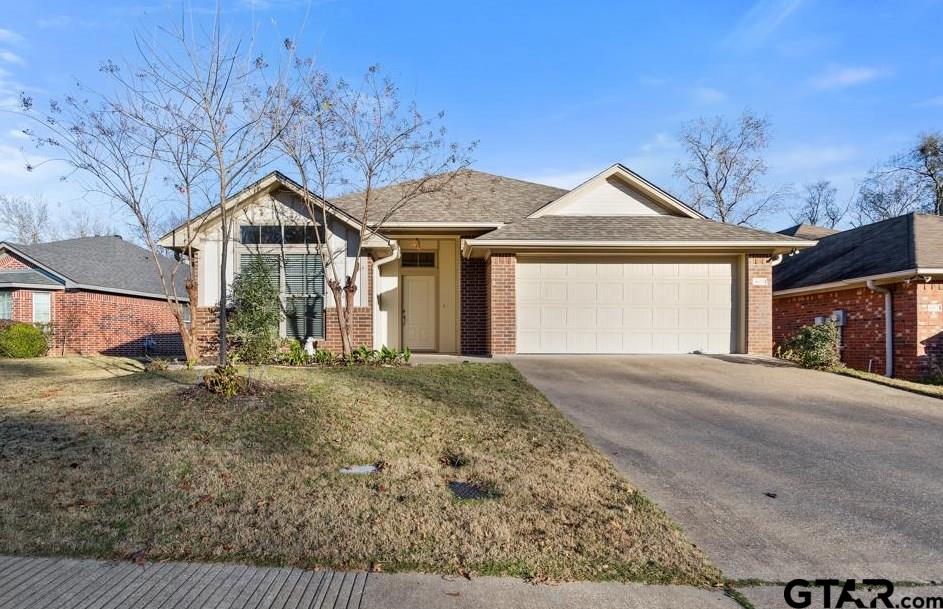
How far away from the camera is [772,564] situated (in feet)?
10.6

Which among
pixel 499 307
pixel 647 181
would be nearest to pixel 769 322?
pixel 647 181

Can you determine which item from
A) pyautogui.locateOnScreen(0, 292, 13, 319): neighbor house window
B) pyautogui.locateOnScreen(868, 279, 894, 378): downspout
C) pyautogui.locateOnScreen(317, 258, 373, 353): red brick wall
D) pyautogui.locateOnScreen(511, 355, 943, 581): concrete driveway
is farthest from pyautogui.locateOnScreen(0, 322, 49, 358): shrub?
pyautogui.locateOnScreen(868, 279, 894, 378): downspout

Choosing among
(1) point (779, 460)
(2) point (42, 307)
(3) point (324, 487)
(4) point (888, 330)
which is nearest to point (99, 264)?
(2) point (42, 307)

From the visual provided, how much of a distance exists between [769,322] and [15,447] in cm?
1354

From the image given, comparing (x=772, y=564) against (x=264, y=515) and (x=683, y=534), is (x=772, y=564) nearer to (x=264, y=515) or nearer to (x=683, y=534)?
(x=683, y=534)

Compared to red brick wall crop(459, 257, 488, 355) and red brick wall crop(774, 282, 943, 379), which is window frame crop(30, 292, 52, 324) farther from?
red brick wall crop(774, 282, 943, 379)

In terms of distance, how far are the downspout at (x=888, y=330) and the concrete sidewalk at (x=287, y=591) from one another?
12777 millimetres

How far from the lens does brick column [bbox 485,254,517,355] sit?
1214 cm

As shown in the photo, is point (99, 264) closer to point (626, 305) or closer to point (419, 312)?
point (419, 312)

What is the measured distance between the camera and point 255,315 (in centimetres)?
1092

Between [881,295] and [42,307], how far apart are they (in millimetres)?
24684

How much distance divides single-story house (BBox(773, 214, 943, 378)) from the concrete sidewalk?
41.5 feet

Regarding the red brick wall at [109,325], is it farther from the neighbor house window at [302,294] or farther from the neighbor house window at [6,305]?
the neighbor house window at [302,294]

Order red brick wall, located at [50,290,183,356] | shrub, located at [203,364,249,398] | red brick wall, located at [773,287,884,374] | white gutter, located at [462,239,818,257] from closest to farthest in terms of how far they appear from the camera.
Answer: shrub, located at [203,364,249,398] → white gutter, located at [462,239,818,257] → red brick wall, located at [773,287,884,374] → red brick wall, located at [50,290,183,356]
